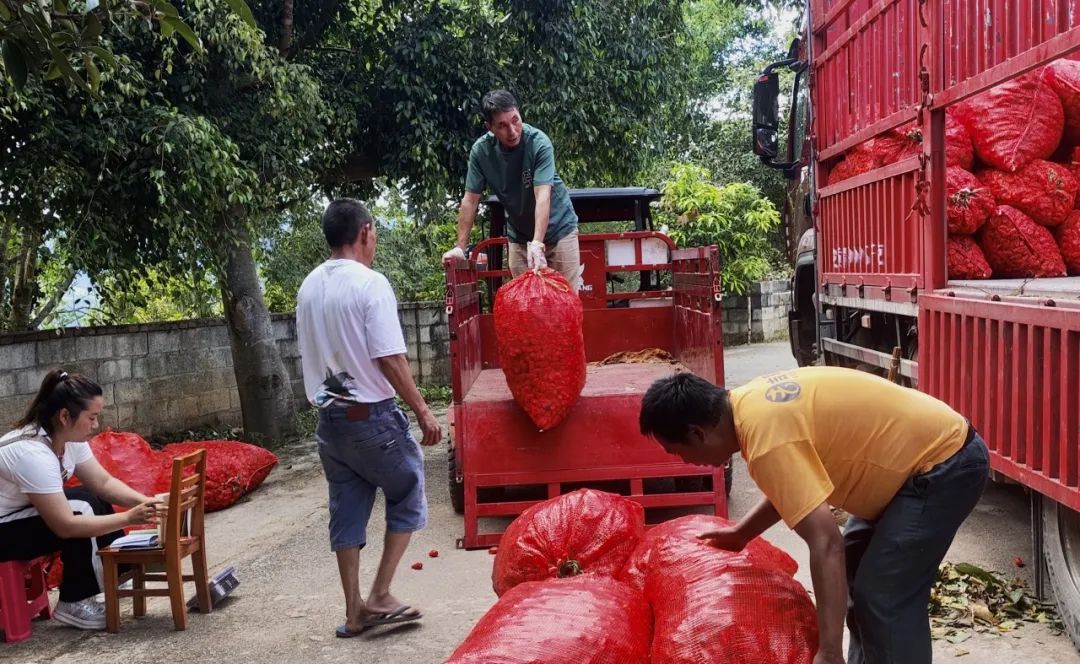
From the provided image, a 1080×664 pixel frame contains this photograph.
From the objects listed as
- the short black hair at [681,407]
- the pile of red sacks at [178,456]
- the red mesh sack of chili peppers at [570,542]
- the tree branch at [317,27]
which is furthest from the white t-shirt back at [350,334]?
the tree branch at [317,27]

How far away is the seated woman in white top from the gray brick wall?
3338 millimetres

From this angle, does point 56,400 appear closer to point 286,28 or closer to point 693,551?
point 693,551

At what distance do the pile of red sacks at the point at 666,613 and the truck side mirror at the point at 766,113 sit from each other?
439 centimetres

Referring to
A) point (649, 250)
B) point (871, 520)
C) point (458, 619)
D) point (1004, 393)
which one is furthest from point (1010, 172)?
point (458, 619)

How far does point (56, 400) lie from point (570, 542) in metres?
2.31

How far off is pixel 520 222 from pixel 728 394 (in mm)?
3490

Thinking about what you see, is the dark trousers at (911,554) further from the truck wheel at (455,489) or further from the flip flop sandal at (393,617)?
the truck wheel at (455,489)

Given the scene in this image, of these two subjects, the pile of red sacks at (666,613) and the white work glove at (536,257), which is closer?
the pile of red sacks at (666,613)

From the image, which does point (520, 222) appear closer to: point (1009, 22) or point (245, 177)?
point (245, 177)

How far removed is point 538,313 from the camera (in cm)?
448

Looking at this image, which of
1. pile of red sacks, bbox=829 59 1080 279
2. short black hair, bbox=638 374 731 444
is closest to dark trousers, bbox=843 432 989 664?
short black hair, bbox=638 374 731 444

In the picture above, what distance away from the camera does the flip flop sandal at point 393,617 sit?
148 inches

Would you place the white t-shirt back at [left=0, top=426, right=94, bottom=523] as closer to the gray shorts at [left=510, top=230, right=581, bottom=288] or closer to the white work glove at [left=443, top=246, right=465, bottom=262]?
the white work glove at [left=443, top=246, right=465, bottom=262]

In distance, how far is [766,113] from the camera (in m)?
6.70
